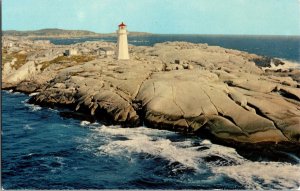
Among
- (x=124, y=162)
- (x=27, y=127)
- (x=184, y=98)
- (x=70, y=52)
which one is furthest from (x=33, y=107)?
(x=70, y=52)

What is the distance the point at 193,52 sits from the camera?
7581 cm

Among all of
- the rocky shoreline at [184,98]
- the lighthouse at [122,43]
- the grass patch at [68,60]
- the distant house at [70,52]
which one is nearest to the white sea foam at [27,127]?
the rocky shoreline at [184,98]

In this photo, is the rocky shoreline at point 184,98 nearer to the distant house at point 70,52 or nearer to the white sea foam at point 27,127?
the white sea foam at point 27,127

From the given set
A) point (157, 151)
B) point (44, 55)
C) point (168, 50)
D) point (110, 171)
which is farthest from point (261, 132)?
point (44, 55)

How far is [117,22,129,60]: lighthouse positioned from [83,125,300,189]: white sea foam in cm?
2492

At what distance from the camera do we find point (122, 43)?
220 feet

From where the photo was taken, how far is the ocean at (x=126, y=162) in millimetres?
30734

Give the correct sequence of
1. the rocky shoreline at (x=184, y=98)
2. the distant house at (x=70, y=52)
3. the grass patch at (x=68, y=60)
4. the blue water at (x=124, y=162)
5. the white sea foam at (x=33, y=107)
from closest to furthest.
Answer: the blue water at (x=124, y=162) → the rocky shoreline at (x=184, y=98) → the white sea foam at (x=33, y=107) → the grass patch at (x=68, y=60) → the distant house at (x=70, y=52)

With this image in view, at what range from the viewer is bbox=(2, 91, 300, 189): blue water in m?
30.7

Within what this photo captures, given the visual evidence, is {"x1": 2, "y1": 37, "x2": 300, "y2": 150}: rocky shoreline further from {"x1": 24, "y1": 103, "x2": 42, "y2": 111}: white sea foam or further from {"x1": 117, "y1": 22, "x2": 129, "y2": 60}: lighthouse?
{"x1": 117, "y1": 22, "x2": 129, "y2": 60}: lighthouse

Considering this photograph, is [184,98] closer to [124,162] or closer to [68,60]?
[124,162]

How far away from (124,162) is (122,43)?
3563 cm

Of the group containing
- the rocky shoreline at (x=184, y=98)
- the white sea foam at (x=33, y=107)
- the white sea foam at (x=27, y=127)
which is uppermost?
the rocky shoreline at (x=184, y=98)

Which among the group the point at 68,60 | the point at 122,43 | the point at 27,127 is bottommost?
the point at 27,127
